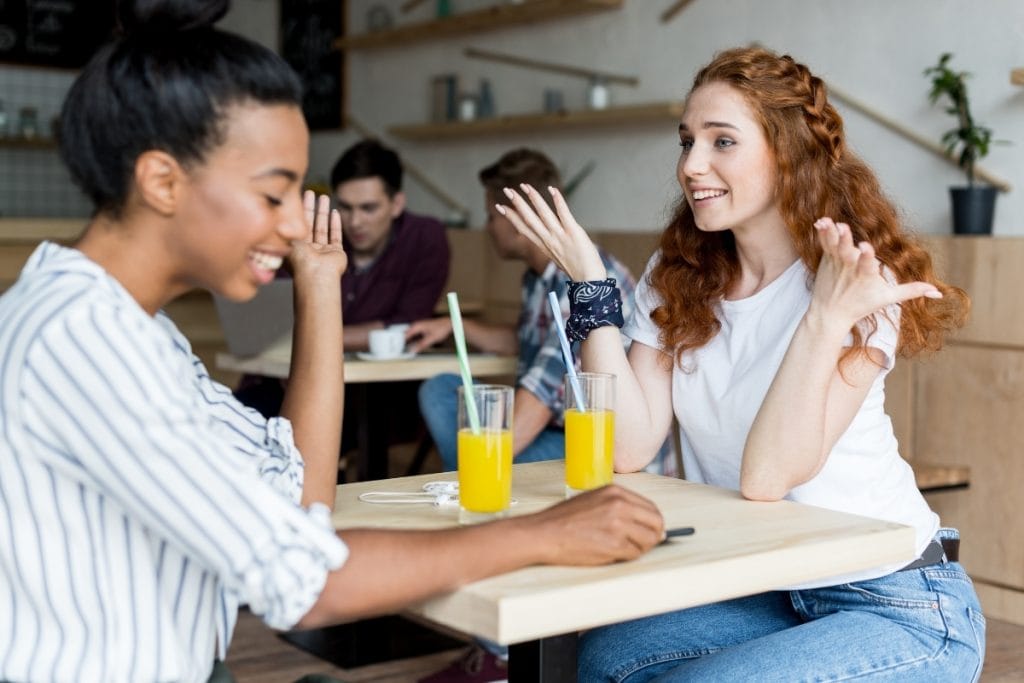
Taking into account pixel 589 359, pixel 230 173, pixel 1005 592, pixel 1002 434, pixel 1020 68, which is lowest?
pixel 1005 592

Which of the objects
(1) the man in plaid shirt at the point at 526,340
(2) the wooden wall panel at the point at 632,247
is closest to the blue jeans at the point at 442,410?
(1) the man in plaid shirt at the point at 526,340

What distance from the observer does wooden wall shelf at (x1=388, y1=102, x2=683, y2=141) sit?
4258 mm

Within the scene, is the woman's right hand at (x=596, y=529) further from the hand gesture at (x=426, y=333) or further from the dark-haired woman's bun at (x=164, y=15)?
the hand gesture at (x=426, y=333)

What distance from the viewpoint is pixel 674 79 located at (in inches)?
170

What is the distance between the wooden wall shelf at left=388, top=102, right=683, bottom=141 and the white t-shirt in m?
2.50

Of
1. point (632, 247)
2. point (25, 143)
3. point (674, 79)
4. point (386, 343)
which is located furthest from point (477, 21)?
point (25, 143)

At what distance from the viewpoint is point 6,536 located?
3.33ft

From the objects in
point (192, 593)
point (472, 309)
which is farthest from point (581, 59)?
point (192, 593)

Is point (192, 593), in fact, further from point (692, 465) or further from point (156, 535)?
point (692, 465)

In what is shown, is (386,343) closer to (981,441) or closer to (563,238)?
(981,441)

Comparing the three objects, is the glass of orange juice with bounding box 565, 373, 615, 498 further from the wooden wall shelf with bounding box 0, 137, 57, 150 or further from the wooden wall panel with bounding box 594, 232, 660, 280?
the wooden wall shelf with bounding box 0, 137, 57, 150

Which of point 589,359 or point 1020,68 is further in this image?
point 1020,68

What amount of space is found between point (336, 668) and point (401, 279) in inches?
53.3

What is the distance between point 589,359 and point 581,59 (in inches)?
125
